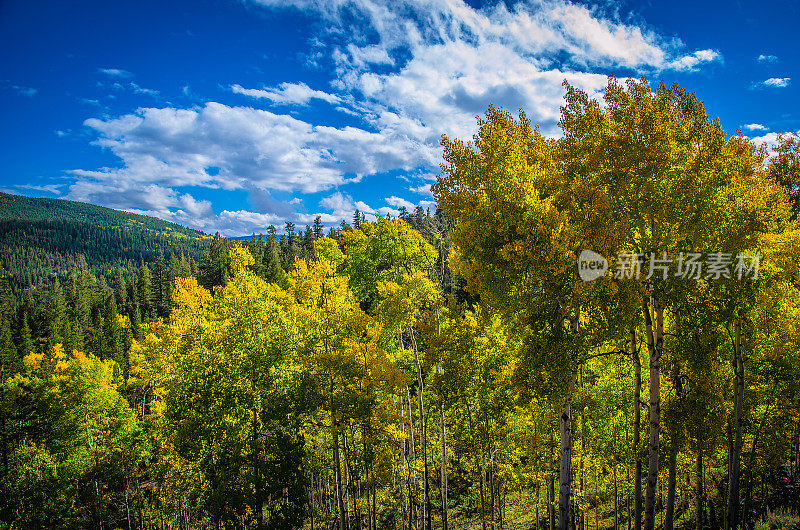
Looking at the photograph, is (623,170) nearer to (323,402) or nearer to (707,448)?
(707,448)

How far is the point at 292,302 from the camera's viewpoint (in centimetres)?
1448

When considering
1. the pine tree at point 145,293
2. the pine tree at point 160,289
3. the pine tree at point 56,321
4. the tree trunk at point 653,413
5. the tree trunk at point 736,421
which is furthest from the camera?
the pine tree at point 145,293

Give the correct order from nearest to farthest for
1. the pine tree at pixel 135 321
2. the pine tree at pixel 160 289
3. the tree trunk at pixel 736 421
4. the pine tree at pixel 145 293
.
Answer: the tree trunk at pixel 736 421, the pine tree at pixel 135 321, the pine tree at pixel 160 289, the pine tree at pixel 145 293

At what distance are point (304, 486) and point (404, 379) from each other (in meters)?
4.70

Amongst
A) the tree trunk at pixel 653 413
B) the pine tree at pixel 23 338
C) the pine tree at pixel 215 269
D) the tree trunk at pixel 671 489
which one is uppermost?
the pine tree at pixel 215 269

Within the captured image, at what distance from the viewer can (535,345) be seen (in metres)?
9.03

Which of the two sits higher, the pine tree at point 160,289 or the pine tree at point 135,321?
the pine tree at point 160,289

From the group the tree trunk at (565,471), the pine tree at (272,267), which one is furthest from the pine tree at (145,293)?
the tree trunk at (565,471)

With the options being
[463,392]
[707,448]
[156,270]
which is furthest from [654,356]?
[156,270]

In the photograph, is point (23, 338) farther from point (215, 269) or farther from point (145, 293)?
point (215, 269)

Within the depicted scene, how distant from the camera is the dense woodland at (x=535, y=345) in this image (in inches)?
337

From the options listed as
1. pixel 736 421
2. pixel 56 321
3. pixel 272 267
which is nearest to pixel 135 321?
pixel 56 321

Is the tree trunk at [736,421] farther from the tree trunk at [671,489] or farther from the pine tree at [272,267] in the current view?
the pine tree at [272,267]

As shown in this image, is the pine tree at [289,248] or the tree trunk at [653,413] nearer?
the tree trunk at [653,413]
